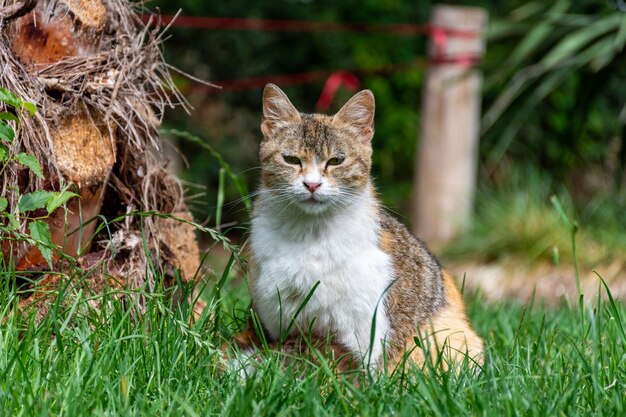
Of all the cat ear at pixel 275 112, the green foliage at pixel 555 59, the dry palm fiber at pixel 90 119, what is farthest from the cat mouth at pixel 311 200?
the green foliage at pixel 555 59

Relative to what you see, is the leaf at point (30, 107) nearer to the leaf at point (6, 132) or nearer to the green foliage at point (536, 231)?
the leaf at point (6, 132)

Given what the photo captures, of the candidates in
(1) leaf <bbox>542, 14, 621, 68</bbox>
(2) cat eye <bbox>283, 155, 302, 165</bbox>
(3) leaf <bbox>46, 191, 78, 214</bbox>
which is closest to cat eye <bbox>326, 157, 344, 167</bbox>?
(2) cat eye <bbox>283, 155, 302, 165</bbox>

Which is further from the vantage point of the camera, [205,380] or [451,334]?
[451,334]

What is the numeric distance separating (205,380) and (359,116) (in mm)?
1222

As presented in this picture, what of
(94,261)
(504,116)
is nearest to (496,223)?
(504,116)

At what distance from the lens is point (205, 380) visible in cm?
247

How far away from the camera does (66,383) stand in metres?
2.28

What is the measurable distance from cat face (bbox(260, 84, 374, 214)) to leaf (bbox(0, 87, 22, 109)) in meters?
0.88

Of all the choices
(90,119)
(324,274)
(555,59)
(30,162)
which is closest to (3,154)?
(30,162)

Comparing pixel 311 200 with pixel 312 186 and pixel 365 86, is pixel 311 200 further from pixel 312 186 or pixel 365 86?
pixel 365 86

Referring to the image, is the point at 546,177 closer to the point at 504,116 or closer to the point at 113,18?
the point at 504,116

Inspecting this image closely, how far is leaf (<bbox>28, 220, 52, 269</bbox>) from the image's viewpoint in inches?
105

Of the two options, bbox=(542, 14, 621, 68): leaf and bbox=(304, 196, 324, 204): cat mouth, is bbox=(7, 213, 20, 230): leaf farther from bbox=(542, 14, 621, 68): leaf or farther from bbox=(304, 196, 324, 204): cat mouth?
bbox=(542, 14, 621, 68): leaf

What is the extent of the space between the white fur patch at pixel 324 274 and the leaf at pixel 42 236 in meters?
0.71
